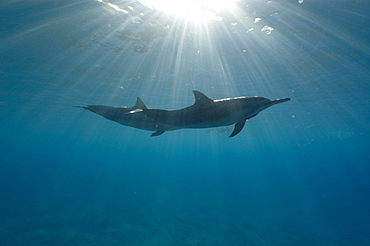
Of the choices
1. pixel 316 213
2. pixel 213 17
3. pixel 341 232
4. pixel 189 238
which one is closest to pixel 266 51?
pixel 213 17

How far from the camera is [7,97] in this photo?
76.8ft

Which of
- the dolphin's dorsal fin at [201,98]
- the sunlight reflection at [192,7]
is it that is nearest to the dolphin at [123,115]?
the dolphin's dorsal fin at [201,98]

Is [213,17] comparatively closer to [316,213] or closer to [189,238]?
[189,238]

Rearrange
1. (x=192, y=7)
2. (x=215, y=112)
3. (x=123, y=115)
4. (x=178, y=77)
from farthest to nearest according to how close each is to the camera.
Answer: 1. (x=178, y=77)
2. (x=192, y=7)
3. (x=123, y=115)
4. (x=215, y=112)

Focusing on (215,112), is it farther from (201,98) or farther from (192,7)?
(192,7)

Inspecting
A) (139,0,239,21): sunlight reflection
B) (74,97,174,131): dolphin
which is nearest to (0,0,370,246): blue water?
(139,0,239,21): sunlight reflection

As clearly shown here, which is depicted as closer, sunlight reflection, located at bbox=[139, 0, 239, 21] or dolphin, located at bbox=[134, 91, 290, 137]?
dolphin, located at bbox=[134, 91, 290, 137]

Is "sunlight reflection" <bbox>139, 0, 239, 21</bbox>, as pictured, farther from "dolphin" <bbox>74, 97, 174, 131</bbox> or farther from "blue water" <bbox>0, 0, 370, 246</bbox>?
"dolphin" <bbox>74, 97, 174, 131</bbox>

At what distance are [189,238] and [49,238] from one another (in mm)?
8204

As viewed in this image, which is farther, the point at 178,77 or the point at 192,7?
the point at 178,77

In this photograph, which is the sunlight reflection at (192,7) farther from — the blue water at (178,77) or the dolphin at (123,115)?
the dolphin at (123,115)

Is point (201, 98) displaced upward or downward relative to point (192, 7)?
downward

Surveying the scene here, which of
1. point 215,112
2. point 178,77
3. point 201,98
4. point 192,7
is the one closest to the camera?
point 215,112

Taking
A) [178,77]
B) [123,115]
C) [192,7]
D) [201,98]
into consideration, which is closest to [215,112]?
[201,98]
